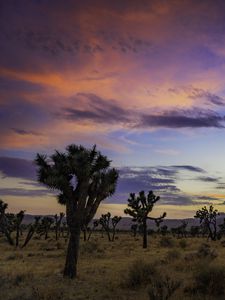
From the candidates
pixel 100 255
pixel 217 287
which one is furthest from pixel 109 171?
pixel 100 255

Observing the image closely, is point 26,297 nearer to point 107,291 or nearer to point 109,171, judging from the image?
point 107,291

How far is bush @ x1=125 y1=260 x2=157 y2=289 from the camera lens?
16234mm

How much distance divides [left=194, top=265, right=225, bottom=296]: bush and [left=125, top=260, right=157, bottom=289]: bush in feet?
6.53

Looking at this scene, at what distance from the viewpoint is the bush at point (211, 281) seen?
14484 mm

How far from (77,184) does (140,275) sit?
561cm

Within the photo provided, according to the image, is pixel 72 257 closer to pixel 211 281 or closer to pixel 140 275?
pixel 140 275

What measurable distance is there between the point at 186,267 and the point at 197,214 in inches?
1940

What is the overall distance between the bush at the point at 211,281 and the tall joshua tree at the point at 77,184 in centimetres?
632

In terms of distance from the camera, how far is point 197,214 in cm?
6888

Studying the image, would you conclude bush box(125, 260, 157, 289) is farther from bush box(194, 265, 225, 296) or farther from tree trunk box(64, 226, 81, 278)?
tree trunk box(64, 226, 81, 278)

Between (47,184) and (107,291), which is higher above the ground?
(47,184)

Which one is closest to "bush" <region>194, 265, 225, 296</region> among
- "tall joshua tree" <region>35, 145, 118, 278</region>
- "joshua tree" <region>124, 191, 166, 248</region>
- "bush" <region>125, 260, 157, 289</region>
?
"bush" <region>125, 260, 157, 289</region>

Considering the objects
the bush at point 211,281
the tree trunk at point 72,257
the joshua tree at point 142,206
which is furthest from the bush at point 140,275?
the joshua tree at point 142,206

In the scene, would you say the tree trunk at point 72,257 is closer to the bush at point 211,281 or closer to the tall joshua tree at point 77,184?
the tall joshua tree at point 77,184
